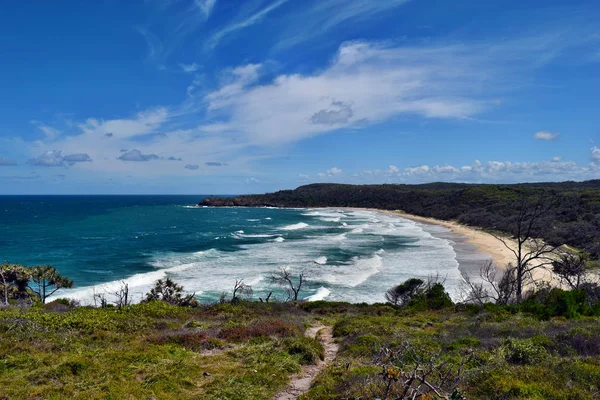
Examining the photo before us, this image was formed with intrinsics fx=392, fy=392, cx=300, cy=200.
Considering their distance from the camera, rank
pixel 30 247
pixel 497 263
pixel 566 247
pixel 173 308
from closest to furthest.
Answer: pixel 173 308 < pixel 497 263 < pixel 566 247 < pixel 30 247

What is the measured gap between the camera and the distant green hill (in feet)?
179

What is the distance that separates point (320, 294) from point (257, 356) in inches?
907

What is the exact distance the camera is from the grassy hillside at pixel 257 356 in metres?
8.37

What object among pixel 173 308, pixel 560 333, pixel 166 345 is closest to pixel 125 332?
pixel 166 345

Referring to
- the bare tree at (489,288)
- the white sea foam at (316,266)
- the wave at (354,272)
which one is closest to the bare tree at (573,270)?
the bare tree at (489,288)

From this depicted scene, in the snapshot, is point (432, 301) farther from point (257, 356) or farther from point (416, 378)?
point (416, 378)

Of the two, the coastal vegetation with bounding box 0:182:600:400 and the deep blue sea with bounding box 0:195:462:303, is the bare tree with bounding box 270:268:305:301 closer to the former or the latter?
the deep blue sea with bounding box 0:195:462:303

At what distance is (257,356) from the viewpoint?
38.1ft

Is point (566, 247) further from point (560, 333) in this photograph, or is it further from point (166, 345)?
point (166, 345)

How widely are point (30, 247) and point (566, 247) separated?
7362cm

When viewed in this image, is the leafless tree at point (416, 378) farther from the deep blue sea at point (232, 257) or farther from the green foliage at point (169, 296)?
the deep blue sea at point (232, 257)

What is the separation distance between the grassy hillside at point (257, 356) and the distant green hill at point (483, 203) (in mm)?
38275

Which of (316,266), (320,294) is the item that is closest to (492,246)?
(316,266)

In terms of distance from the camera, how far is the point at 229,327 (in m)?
15.2
